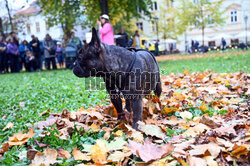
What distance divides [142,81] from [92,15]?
1619cm

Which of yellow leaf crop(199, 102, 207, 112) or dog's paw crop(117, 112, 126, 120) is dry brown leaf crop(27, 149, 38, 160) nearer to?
dog's paw crop(117, 112, 126, 120)

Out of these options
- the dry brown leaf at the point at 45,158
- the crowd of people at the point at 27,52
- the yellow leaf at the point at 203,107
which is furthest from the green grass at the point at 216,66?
the dry brown leaf at the point at 45,158

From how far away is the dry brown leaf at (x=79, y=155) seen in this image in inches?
84.8

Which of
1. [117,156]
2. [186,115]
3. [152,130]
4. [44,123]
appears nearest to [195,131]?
[152,130]

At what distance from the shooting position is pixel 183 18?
34.6 metres

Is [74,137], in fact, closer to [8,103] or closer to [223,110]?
[223,110]

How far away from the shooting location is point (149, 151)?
2.10m

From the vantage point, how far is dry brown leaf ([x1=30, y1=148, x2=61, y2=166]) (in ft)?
6.93

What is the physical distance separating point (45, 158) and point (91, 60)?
104cm

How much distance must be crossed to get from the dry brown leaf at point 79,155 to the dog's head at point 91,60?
82 cm

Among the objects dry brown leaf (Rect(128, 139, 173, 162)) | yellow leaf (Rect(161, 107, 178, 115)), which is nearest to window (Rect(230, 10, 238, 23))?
yellow leaf (Rect(161, 107, 178, 115))

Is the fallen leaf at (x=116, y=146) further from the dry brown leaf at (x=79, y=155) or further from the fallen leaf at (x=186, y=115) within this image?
the fallen leaf at (x=186, y=115)

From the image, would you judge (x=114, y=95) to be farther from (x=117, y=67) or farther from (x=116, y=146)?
(x=116, y=146)

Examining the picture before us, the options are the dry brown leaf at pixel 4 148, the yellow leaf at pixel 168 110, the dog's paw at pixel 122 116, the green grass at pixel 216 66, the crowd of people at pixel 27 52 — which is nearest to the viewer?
the dry brown leaf at pixel 4 148
